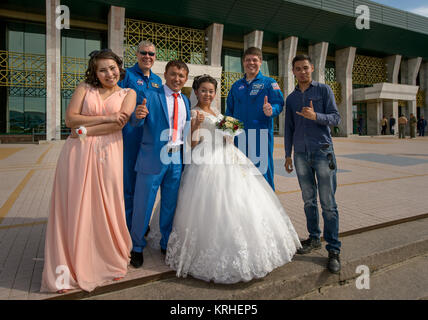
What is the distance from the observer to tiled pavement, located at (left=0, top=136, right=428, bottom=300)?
2396 millimetres

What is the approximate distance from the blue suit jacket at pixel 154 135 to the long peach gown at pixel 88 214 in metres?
0.27

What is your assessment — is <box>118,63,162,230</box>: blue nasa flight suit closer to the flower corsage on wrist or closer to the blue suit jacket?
the blue suit jacket

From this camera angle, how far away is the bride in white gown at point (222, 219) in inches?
86.8

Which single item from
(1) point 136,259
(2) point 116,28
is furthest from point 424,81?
(1) point 136,259

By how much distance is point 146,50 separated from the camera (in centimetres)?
298

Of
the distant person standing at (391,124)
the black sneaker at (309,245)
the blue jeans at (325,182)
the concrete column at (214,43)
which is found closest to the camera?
the blue jeans at (325,182)

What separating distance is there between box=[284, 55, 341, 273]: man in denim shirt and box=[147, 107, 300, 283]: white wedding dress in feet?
1.22

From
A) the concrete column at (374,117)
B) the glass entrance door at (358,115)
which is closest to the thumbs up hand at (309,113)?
the concrete column at (374,117)

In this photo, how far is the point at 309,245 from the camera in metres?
2.88

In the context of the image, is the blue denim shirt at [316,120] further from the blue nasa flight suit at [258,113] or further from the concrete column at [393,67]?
the concrete column at [393,67]

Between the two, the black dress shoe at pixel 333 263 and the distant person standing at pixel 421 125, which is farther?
the distant person standing at pixel 421 125

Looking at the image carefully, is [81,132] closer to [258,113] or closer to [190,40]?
[258,113]
